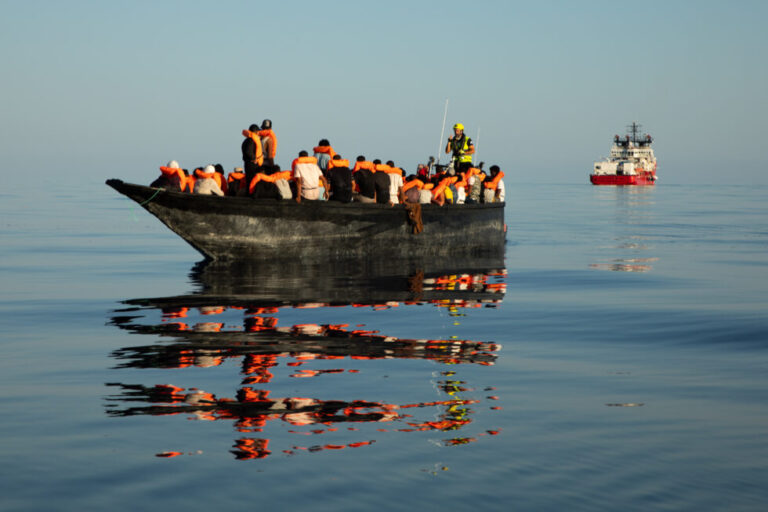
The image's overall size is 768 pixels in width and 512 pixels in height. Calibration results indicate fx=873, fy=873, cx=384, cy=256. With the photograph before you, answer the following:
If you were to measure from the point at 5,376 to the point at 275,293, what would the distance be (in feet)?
21.7

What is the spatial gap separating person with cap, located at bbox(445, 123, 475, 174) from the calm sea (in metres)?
9.16

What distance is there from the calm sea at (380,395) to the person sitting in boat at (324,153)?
12.8 ft

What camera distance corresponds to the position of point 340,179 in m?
19.1

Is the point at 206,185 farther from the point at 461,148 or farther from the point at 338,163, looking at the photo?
the point at 461,148

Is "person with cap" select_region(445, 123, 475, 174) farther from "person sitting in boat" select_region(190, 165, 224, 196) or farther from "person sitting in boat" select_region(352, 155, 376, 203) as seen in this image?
"person sitting in boat" select_region(190, 165, 224, 196)

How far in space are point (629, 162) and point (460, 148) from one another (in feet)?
310

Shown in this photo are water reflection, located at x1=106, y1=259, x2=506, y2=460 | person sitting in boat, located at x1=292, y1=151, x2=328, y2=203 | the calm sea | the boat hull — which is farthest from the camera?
the boat hull

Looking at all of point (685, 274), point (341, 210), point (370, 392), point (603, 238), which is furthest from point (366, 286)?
point (603, 238)

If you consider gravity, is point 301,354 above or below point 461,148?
below

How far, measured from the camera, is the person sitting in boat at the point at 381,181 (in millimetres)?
20422

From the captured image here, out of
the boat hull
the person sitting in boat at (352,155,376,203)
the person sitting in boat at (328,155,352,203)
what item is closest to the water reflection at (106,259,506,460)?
the person sitting in boat at (328,155,352,203)

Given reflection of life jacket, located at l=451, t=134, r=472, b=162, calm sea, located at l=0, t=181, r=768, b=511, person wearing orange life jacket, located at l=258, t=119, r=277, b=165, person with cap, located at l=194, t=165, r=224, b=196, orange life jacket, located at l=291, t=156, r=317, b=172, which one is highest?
reflection of life jacket, located at l=451, t=134, r=472, b=162

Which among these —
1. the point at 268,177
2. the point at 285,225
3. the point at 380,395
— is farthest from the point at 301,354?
the point at 285,225

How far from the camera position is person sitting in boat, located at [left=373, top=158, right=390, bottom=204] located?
→ 20.4m
